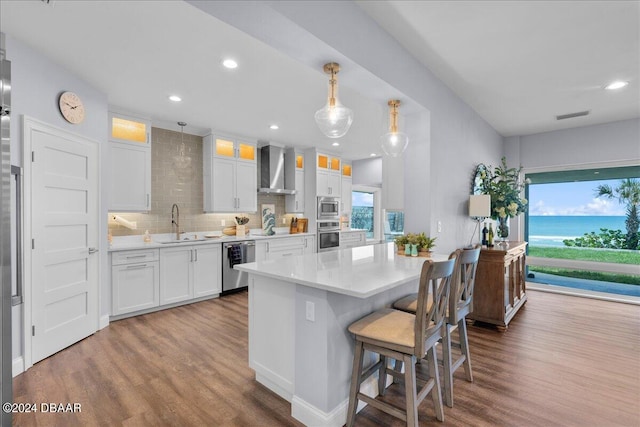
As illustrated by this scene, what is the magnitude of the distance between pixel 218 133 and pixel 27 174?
8.87 ft

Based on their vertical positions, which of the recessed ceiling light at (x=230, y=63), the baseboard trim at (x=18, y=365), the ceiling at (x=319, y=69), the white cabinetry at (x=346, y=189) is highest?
the ceiling at (x=319, y=69)

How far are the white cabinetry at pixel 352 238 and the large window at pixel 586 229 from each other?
11.0ft

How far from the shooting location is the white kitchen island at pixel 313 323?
1788mm

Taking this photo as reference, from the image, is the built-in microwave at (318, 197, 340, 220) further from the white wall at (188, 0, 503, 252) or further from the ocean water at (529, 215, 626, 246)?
the ocean water at (529, 215, 626, 246)

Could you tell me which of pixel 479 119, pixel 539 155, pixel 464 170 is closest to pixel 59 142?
pixel 464 170

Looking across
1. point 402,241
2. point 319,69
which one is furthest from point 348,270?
point 319,69

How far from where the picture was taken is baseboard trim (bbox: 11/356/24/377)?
96.2 inches

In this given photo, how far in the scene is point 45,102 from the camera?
107 inches

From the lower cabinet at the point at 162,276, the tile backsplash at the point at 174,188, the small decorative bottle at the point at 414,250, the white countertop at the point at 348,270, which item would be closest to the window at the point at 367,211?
the tile backsplash at the point at 174,188

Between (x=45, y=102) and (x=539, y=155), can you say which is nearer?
(x=45, y=102)

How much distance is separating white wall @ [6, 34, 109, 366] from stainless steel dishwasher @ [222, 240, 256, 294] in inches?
88.5

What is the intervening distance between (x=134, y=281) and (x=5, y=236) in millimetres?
3185

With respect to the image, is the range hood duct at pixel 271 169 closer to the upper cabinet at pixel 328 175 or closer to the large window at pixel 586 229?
the upper cabinet at pixel 328 175

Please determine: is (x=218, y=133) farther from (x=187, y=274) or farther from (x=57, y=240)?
(x=57, y=240)
